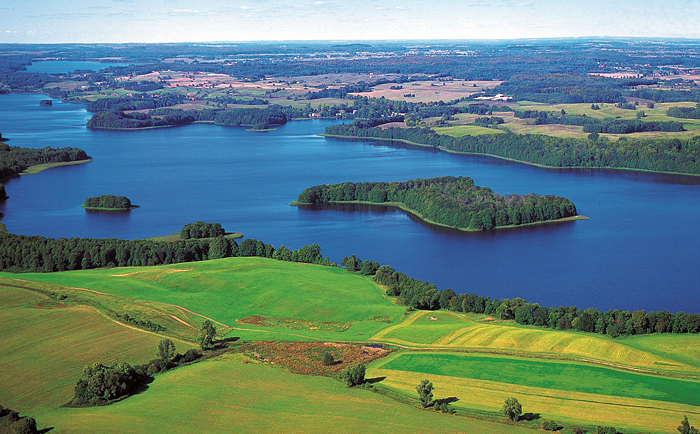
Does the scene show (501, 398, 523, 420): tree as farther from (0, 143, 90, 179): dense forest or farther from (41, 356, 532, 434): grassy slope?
(0, 143, 90, 179): dense forest

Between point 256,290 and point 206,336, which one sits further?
point 256,290

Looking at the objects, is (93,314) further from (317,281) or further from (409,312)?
(409,312)

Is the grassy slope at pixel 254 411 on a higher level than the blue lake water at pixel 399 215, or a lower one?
higher

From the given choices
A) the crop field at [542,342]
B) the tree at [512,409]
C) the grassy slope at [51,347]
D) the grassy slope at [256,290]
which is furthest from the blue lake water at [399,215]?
the grassy slope at [51,347]

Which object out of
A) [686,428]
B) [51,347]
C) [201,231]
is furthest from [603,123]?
[51,347]

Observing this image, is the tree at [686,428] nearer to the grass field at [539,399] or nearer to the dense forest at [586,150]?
the grass field at [539,399]

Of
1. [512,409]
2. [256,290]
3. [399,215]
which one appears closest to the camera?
[512,409]

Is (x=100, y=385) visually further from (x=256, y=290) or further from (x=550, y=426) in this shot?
(x=550, y=426)

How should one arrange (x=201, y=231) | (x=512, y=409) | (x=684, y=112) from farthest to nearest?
(x=684, y=112)
(x=201, y=231)
(x=512, y=409)
